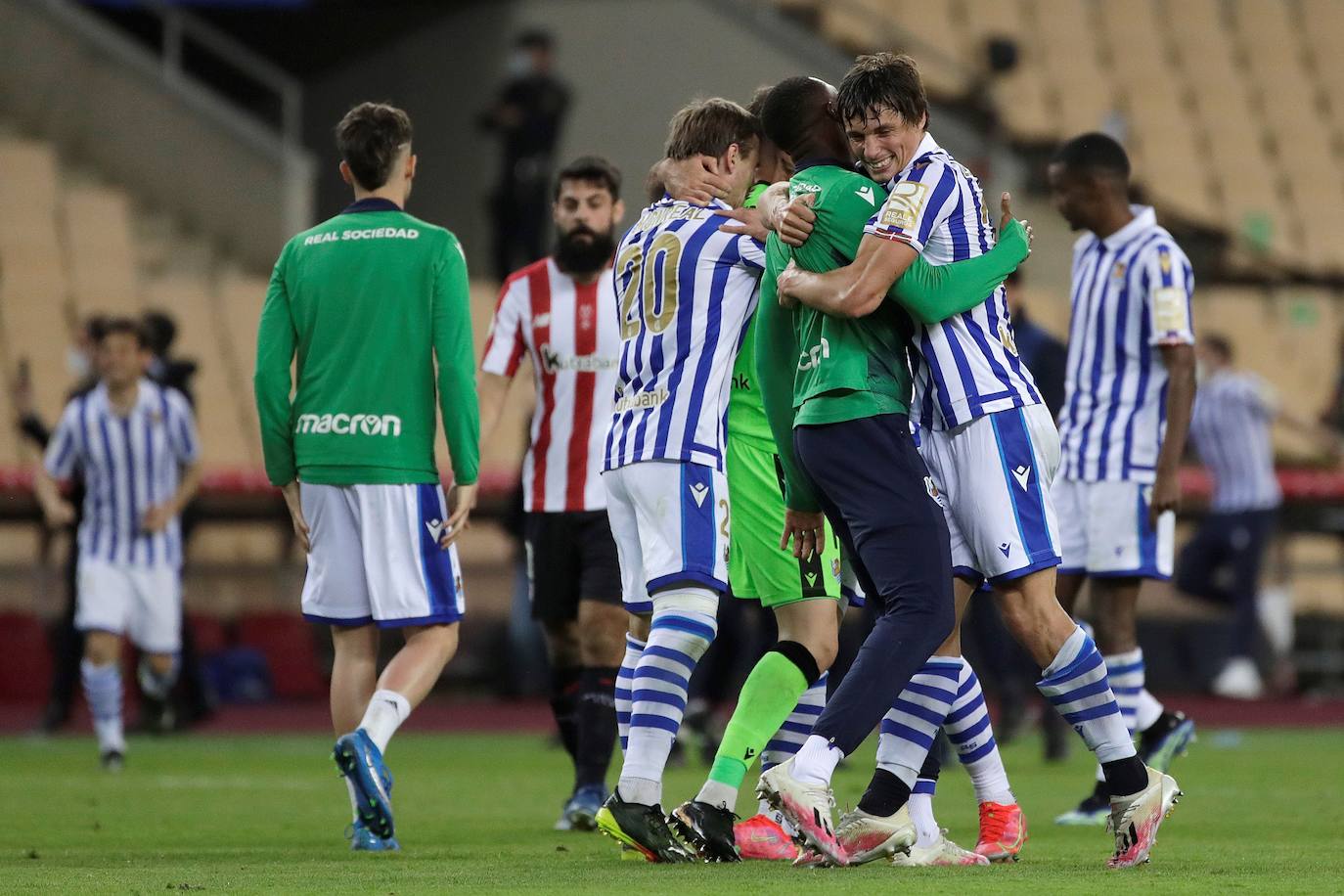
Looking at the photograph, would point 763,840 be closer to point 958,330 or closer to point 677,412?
point 677,412

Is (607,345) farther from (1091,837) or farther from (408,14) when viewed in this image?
(408,14)

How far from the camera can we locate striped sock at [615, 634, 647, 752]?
5941mm

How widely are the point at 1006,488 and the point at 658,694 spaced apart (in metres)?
1.10

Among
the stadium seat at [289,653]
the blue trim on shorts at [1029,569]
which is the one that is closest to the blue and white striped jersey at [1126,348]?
the blue trim on shorts at [1029,569]

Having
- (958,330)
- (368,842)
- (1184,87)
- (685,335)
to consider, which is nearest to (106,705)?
(368,842)

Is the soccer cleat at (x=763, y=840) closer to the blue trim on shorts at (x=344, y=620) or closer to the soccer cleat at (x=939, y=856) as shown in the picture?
the soccer cleat at (x=939, y=856)

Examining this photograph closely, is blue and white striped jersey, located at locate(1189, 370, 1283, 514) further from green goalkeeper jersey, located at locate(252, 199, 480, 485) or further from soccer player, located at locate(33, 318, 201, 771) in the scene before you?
green goalkeeper jersey, located at locate(252, 199, 480, 485)

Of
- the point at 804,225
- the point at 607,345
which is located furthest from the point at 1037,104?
the point at 804,225

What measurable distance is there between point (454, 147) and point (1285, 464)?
7944mm

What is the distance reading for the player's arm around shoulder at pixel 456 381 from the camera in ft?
20.0

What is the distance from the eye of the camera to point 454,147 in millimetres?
19328

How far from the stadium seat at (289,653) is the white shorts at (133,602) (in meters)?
3.63

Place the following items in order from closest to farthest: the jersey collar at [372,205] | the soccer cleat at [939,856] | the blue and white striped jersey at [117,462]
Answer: the soccer cleat at [939,856]
the jersey collar at [372,205]
the blue and white striped jersey at [117,462]

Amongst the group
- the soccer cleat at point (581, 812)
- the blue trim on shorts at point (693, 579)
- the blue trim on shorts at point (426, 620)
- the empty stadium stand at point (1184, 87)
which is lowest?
the soccer cleat at point (581, 812)
